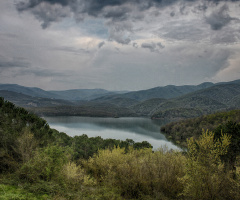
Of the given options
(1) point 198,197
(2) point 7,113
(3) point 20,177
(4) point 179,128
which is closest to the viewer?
(1) point 198,197

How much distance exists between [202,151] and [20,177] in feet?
54.2

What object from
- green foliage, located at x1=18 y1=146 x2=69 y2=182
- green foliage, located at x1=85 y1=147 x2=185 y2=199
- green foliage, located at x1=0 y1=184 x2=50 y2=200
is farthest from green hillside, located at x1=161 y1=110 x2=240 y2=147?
green foliage, located at x1=0 y1=184 x2=50 y2=200

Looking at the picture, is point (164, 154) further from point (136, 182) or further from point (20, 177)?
point (20, 177)

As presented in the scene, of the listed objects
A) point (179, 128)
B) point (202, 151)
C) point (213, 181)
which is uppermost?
point (202, 151)

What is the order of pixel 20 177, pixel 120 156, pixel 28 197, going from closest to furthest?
pixel 28 197, pixel 20 177, pixel 120 156

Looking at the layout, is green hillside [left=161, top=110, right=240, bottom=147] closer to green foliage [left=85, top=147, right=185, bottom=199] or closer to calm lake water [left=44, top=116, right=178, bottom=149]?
calm lake water [left=44, top=116, right=178, bottom=149]

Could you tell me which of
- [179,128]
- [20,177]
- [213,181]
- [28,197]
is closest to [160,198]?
[213,181]

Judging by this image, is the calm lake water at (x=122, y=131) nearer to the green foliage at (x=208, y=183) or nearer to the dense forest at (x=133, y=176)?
the dense forest at (x=133, y=176)

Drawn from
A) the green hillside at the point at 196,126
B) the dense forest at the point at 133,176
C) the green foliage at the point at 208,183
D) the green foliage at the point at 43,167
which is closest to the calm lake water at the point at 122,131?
the green hillside at the point at 196,126

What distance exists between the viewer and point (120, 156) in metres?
22.9

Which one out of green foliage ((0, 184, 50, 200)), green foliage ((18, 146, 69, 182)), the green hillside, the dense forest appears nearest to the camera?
green foliage ((0, 184, 50, 200))

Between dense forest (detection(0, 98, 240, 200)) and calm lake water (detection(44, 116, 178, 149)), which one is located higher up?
dense forest (detection(0, 98, 240, 200))

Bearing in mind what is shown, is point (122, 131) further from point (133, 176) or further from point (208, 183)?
point (208, 183)

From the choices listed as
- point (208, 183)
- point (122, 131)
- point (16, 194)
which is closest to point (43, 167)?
point (16, 194)
